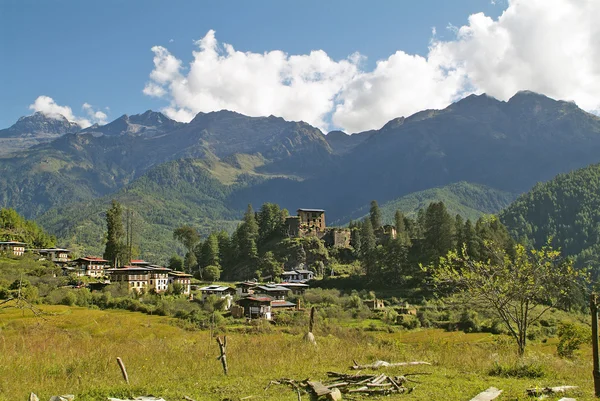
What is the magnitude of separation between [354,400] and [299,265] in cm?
8850

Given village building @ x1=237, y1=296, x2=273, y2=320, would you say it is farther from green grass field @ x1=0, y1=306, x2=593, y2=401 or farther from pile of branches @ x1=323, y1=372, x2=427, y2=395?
pile of branches @ x1=323, y1=372, x2=427, y2=395

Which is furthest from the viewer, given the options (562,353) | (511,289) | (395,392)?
(562,353)

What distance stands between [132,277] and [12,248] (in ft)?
84.1

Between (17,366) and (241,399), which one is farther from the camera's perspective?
(17,366)

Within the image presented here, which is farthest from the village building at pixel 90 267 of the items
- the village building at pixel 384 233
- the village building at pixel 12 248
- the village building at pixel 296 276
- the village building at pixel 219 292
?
the village building at pixel 384 233

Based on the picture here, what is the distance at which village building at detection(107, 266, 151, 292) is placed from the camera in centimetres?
7444

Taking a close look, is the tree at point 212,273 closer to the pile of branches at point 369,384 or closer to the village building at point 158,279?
the village building at point 158,279

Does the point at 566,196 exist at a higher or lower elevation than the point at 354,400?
higher

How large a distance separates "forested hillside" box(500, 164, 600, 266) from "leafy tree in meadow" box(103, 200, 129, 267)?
404ft

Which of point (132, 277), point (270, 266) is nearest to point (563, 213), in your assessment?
point (270, 266)

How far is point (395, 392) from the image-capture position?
37.9 ft

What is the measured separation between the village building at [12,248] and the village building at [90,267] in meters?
9.91

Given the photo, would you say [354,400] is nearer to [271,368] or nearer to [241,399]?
[241,399]

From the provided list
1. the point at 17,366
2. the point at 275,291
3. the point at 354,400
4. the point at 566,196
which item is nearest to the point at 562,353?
the point at 354,400
